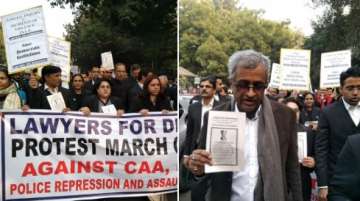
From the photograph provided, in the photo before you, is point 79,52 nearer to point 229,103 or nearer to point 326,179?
point 326,179

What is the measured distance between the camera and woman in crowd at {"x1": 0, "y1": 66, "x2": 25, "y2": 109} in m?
6.07

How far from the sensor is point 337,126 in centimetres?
486

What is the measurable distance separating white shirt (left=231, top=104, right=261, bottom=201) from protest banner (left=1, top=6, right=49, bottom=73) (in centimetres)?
405

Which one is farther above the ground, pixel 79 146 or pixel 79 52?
pixel 79 52

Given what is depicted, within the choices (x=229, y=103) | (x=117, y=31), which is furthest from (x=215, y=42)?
(x=229, y=103)

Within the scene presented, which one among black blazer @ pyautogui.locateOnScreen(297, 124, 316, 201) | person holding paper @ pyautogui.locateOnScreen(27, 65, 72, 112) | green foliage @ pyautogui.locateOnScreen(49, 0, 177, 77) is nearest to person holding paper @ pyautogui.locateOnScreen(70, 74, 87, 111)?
person holding paper @ pyautogui.locateOnScreen(27, 65, 72, 112)

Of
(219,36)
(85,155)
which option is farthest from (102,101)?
(219,36)

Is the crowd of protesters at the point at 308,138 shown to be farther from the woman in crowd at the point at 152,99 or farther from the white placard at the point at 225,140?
the woman in crowd at the point at 152,99

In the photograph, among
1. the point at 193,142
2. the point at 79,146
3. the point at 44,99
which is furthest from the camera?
the point at 44,99

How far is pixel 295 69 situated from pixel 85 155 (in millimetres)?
4493

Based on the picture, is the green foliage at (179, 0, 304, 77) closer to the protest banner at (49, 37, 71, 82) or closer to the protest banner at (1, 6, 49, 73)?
the protest banner at (49, 37, 71, 82)

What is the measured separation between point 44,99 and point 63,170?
0.96 metres

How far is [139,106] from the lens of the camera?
636 centimetres

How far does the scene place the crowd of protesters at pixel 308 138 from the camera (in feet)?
7.01
